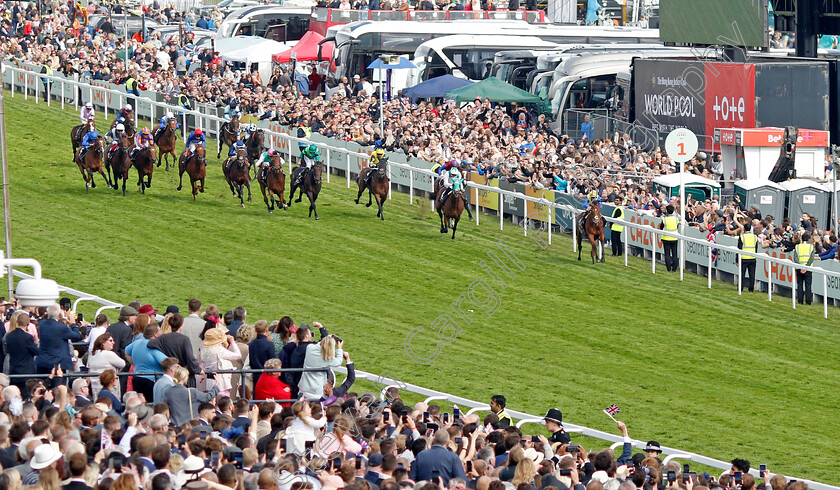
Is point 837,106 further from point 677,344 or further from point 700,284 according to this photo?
point 677,344

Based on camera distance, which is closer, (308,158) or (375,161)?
(308,158)

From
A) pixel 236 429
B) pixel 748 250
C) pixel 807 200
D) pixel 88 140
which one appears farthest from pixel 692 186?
pixel 236 429

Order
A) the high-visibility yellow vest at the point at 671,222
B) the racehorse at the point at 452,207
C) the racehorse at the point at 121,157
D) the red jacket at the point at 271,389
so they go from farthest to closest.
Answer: the racehorse at the point at 121,157
the racehorse at the point at 452,207
the high-visibility yellow vest at the point at 671,222
the red jacket at the point at 271,389

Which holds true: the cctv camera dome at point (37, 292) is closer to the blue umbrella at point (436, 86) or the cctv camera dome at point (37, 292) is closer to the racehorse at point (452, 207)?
the racehorse at point (452, 207)

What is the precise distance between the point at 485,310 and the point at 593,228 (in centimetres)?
317

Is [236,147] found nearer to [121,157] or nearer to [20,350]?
[121,157]

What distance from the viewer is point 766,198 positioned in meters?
22.4

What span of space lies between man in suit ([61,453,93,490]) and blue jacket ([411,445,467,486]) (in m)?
1.90

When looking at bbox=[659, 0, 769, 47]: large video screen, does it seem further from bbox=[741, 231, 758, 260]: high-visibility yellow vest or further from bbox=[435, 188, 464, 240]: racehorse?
bbox=[741, 231, 758, 260]: high-visibility yellow vest

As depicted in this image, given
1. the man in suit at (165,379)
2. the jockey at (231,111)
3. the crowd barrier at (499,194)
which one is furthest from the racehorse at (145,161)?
the man in suit at (165,379)

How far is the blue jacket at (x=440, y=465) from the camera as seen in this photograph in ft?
25.4

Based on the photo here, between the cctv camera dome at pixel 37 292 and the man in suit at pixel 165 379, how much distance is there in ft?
4.16

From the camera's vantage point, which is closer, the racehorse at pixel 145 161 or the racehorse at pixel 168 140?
the racehorse at pixel 145 161

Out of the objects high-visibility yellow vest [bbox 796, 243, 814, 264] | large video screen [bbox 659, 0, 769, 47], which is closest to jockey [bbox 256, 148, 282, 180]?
high-visibility yellow vest [bbox 796, 243, 814, 264]
